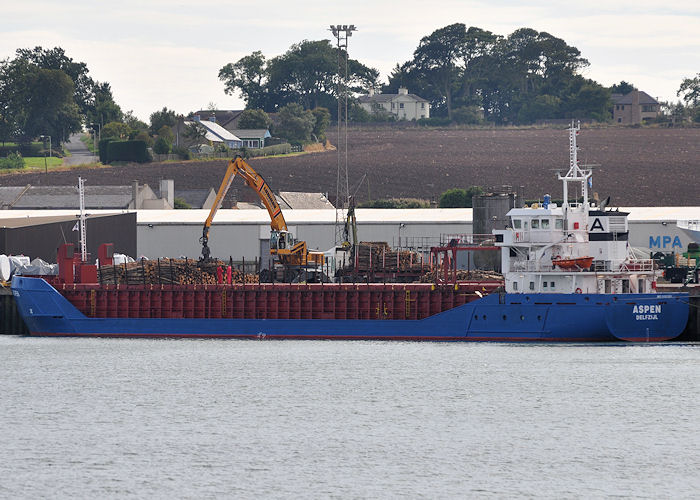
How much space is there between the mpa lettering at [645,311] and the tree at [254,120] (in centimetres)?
11355

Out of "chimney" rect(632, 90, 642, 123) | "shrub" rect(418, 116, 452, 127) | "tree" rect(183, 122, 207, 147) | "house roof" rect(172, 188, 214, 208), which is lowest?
"house roof" rect(172, 188, 214, 208)

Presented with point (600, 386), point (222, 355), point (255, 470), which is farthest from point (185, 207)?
point (255, 470)

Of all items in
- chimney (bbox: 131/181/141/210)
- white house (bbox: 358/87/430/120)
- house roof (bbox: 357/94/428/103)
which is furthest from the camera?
house roof (bbox: 357/94/428/103)

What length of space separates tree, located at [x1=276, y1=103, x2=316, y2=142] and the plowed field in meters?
6.48

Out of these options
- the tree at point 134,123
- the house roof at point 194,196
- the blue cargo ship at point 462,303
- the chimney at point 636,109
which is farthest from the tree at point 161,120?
the blue cargo ship at point 462,303

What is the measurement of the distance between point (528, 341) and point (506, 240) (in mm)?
4287

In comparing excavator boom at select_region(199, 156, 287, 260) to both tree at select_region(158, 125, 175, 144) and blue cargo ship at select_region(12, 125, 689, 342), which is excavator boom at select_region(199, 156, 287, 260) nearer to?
blue cargo ship at select_region(12, 125, 689, 342)

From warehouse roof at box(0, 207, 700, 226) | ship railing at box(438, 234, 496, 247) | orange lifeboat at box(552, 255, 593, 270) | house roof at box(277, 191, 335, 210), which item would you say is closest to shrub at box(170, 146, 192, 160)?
house roof at box(277, 191, 335, 210)

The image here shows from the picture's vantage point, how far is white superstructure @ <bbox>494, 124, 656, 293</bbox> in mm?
51344

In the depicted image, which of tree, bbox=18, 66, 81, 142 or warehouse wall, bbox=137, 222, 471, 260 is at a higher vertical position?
tree, bbox=18, 66, 81, 142

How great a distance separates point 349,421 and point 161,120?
115618 mm

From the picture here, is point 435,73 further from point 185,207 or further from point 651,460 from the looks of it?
point 651,460

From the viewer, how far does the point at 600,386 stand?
44.5m

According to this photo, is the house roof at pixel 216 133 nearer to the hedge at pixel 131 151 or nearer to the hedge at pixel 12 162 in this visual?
the hedge at pixel 131 151
